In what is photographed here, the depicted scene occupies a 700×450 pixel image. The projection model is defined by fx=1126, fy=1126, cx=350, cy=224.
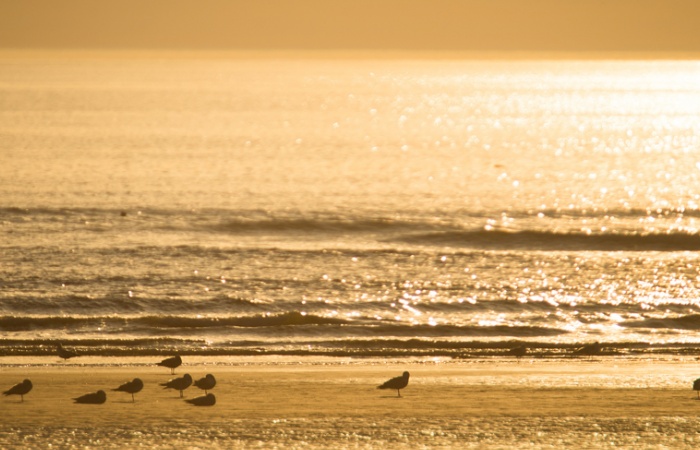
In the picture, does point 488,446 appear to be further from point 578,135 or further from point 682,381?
point 578,135

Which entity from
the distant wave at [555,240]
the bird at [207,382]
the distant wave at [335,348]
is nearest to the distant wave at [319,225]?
the distant wave at [555,240]

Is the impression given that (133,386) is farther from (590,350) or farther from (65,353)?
(590,350)

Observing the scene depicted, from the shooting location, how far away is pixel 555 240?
1881 inches

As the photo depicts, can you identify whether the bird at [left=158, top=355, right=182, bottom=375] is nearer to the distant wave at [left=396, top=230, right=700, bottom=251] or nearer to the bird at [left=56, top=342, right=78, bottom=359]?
the bird at [left=56, top=342, right=78, bottom=359]

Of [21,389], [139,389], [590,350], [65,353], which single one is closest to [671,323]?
[590,350]

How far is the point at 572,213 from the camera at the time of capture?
57438mm

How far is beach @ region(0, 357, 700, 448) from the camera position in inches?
647

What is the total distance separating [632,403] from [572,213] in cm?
3910

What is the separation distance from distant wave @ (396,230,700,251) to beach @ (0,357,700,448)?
73.2 feet

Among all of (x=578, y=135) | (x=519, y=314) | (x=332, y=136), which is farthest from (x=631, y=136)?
(x=519, y=314)

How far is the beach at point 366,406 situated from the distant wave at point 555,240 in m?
22.3

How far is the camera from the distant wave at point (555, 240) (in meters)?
45.7

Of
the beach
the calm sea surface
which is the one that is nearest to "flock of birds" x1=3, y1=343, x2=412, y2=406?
the beach

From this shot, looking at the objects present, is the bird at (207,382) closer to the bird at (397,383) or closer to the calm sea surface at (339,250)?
the bird at (397,383)
